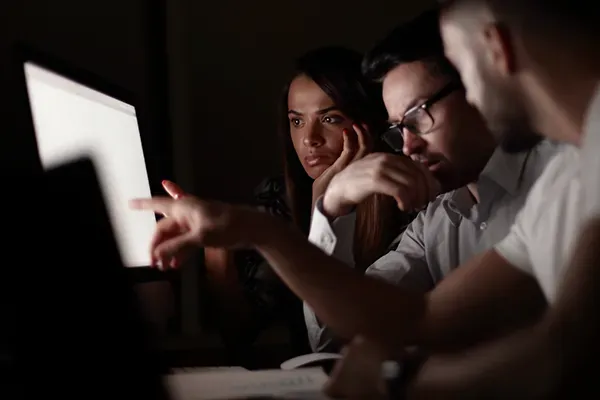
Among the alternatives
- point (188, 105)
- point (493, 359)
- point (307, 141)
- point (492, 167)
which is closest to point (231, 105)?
point (188, 105)

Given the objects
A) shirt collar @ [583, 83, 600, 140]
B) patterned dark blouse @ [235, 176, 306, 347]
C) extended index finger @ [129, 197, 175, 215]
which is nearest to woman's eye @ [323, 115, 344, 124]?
patterned dark blouse @ [235, 176, 306, 347]

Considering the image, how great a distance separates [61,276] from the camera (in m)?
0.44

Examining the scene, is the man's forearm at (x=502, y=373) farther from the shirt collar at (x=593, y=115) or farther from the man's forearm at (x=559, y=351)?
the shirt collar at (x=593, y=115)

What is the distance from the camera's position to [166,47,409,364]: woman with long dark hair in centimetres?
82

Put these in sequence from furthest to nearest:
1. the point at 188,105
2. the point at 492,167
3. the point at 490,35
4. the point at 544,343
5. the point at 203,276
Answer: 1. the point at 188,105
2. the point at 203,276
3. the point at 492,167
4. the point at 490,35
5. the point at 544,343

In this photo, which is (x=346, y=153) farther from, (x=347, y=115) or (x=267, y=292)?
(x=267, y=292)

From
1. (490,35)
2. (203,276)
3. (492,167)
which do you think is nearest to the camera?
(490,35)

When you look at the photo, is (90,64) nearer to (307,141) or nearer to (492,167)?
(307,141)

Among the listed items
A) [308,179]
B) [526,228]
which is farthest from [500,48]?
[308,179]

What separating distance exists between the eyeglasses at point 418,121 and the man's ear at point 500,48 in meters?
0.21

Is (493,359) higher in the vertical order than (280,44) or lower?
lower

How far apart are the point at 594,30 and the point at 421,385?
281mm

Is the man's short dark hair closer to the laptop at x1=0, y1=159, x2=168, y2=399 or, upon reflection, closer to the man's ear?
the man's ear

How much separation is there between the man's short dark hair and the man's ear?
0.20 m
